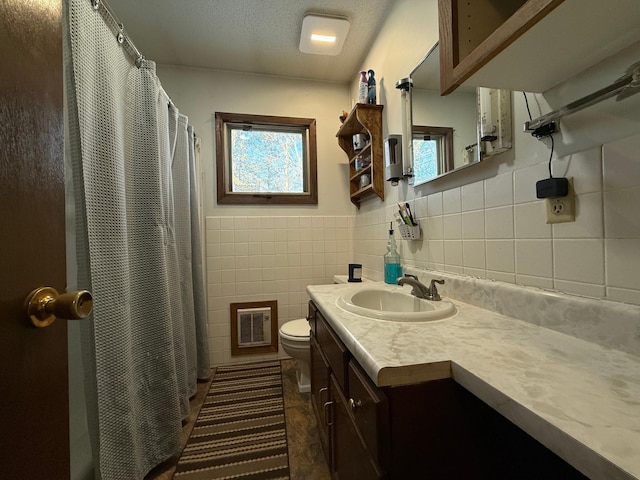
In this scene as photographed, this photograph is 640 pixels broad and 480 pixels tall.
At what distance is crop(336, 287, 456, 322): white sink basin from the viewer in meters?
0.77

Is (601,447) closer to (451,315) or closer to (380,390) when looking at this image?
(380,390)

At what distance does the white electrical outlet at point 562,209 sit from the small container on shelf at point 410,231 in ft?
2.00

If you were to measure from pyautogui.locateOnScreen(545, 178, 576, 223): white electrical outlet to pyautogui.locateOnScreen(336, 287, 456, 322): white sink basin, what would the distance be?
0.37 metres

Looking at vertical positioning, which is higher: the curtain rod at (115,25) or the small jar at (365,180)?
the curtain rod at (115,25)

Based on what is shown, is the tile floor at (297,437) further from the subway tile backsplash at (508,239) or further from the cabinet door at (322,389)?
the subway tile backsplash at (508,239)

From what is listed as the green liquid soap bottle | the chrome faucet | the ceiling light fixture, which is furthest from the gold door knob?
the ceiling light fixture

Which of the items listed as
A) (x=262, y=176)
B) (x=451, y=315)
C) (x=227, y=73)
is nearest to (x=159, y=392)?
(x=451, y=315)

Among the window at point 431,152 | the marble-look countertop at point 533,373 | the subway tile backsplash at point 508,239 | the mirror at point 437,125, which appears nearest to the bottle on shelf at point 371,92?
the mirror at point 437,125

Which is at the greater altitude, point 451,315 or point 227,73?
point 227,73

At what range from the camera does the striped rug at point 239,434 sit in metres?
1.14

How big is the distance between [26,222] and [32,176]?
67 mm

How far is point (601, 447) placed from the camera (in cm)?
29

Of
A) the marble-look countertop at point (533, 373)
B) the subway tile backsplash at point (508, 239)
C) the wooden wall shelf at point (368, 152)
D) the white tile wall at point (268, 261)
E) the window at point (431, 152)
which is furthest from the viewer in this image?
the white tile wall at point (268, 261)

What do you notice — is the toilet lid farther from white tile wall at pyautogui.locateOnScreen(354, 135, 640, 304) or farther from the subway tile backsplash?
white tile wall at pyautogui.locateOnScreen(354, 135, 640, 304)
